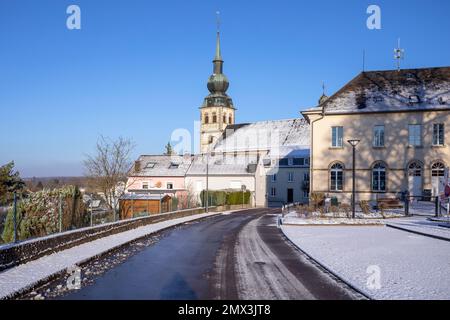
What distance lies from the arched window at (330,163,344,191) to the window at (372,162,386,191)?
7.96 ft

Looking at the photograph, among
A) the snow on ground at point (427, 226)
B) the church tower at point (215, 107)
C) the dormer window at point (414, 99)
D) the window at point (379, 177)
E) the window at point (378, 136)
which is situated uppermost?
the church tower at point (215, 107)

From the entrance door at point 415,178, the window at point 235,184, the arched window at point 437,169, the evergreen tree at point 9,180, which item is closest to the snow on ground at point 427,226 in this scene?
the entrance door at point 415,178

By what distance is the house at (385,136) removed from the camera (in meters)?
33.1

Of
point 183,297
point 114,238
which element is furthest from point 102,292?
point 114,238

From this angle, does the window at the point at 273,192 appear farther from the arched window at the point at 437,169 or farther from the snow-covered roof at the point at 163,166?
the arched window at the point at 437,169

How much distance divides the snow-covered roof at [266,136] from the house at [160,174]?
11.9 m

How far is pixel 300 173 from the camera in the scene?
198 ft

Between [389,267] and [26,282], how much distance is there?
807 cm

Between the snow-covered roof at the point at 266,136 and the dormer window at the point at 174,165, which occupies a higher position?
the snow-covered roof at the point at 266,136

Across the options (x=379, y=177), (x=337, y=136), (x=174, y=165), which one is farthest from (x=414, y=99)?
(x=174, y=165)

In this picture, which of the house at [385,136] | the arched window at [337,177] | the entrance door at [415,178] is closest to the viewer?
the house at [385,136]

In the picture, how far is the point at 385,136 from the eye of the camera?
34125mm

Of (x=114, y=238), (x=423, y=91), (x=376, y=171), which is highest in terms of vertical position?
(x=423, y=91)
